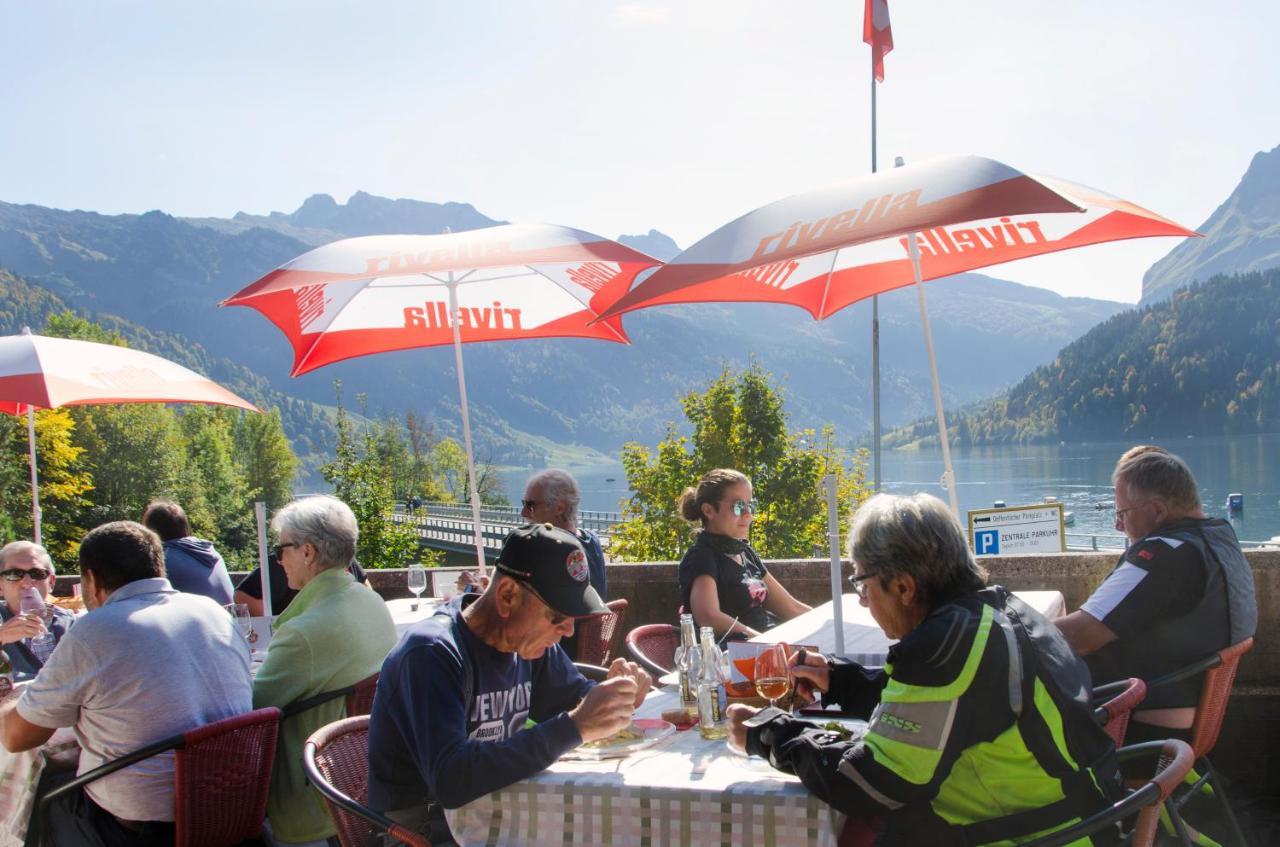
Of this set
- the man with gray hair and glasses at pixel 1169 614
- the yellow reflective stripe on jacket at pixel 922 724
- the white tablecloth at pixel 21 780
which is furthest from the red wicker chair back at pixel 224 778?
the man with gray hair and glasses at pixel 1169 614

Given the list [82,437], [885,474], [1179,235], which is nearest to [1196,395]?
[885,474]

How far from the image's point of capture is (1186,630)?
3.61 metres

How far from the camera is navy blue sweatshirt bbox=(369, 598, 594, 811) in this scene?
7.59 ft

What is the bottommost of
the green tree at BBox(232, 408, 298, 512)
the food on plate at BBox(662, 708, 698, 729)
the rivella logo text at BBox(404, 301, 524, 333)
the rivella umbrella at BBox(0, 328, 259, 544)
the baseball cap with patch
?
the green tree at BBox(232, 408, 298, 512)

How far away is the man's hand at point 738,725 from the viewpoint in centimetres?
248

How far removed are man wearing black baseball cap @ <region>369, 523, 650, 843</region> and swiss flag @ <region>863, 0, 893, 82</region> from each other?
1083 cm

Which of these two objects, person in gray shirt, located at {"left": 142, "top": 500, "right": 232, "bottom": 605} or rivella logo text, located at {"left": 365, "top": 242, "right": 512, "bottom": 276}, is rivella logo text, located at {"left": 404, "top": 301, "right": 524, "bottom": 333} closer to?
rivella logo text, located at {"left": 365, "top": 242, "right": 512, "bottom": 276}

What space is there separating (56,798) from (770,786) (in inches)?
87.4

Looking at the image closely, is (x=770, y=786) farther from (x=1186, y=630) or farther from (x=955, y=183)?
(x=955, y=183)

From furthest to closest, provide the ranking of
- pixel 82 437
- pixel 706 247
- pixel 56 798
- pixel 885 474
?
pixel 885 474 < pixel 82 437 < pixel 706 247 < pixel 56 798

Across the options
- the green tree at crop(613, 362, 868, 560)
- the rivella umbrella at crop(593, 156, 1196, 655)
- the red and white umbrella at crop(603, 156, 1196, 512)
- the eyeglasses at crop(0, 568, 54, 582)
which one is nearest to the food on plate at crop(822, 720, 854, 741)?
the rivella umbrella at crop(593, 156, 1196, 655)

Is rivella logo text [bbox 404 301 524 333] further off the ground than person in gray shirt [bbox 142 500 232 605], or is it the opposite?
rivella logo text [bbox 404 301 524 333]

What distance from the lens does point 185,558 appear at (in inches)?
217

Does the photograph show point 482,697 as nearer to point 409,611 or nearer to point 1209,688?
point 1209,688
